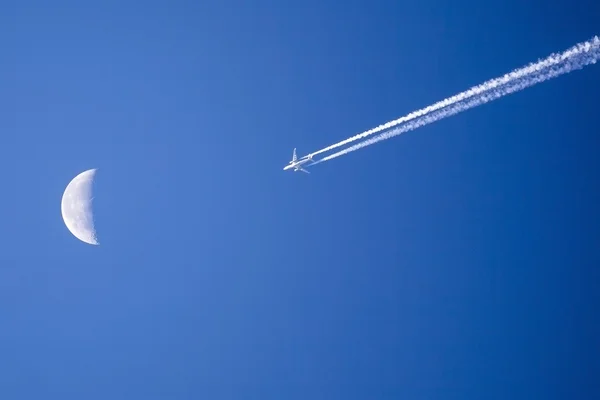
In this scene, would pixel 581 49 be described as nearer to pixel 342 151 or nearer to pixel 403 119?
pixel 403 119

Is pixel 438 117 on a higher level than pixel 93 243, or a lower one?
higher

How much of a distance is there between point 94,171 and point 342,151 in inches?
668

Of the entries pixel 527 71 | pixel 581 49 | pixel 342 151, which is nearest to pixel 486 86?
pixel 527 71

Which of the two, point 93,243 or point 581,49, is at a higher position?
point 581,49

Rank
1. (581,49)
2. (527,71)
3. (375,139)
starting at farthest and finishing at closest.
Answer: (375,139) < (527,71) < (581,49)

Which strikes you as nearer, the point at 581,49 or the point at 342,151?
the point at 581,49

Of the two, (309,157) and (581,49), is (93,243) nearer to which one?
(309,157)

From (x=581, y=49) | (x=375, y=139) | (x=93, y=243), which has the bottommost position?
(x=93, y=243)

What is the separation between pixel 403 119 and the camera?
105 feet

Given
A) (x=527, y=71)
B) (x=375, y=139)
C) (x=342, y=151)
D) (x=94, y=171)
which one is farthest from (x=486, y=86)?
(x=94, y=171)

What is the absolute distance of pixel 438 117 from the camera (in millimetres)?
30672

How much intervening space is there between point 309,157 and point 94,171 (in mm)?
14720

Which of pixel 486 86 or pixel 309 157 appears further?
pixel 309 157

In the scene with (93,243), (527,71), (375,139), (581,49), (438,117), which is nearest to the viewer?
(581,49)
